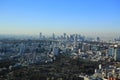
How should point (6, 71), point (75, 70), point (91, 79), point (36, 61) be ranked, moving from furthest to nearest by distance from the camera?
point (36, 61) → point (75, 70) → point (6, 71) → point (91, 79)

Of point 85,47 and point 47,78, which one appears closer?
point 47,78

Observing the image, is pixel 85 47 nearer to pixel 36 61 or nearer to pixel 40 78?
pixel 36 61

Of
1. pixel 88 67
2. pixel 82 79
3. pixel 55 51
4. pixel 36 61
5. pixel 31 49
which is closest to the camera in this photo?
pixel 82 79

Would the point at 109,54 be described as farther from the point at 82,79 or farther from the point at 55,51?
the point at 82,79

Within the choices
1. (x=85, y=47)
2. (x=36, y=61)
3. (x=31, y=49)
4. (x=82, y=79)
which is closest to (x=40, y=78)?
(x=82, y=79)

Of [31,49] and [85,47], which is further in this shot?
[85,47]

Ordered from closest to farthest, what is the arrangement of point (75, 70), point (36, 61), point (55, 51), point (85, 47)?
point (75, 70)
point (36, 61)
point (55, 51)
point (85, 47)

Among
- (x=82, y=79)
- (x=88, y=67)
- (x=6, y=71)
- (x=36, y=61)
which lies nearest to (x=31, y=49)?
(x=36, y=61)

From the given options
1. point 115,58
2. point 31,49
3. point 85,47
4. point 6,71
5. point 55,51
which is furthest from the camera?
point 85,47
